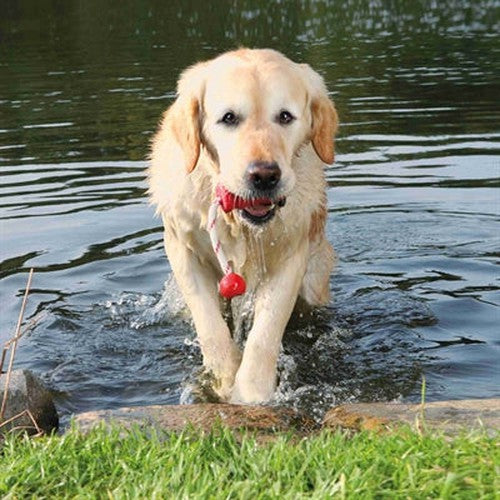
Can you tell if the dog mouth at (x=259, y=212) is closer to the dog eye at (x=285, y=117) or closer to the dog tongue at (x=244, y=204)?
the dog tongue at (x=244, y=204)

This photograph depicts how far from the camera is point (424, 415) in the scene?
181 inches

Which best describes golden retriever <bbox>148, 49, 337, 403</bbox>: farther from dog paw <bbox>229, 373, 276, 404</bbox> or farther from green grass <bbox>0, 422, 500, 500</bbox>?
green grass <bbox>0, 422, 500, 500</bbox>

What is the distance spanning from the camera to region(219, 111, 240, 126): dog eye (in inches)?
214

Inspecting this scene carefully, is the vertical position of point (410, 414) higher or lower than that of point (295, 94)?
lower

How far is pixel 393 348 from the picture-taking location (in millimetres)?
6637

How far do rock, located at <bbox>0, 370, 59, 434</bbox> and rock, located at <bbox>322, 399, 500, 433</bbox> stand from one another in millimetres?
1423

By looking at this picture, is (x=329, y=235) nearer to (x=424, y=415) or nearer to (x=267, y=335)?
(x=267, y=335)

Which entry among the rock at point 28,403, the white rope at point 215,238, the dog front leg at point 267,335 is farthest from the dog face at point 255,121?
the rock at point 28,403

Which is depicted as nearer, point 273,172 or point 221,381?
point 273,172

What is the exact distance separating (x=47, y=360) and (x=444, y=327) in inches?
98.3

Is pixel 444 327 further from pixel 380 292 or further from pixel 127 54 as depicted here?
pixel 127 54

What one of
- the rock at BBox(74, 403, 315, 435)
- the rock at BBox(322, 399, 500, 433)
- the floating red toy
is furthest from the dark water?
the rock at BBox(322, 399, 500, 433)

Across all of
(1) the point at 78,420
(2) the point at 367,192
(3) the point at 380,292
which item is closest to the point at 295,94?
(1) the point at 78,420

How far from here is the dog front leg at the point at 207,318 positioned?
5922mm
